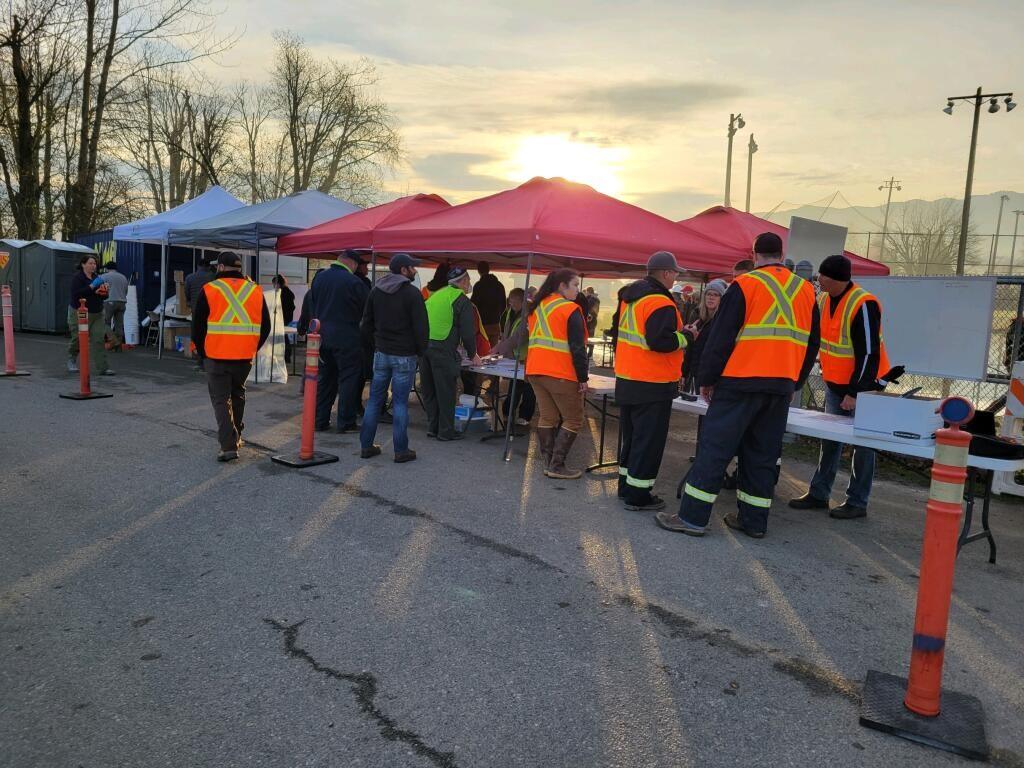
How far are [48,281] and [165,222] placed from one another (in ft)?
20.8

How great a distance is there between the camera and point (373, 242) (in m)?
9.23

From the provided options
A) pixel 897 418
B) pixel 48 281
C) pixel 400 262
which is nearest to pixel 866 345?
pixel 897 418

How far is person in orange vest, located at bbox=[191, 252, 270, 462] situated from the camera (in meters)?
6.41

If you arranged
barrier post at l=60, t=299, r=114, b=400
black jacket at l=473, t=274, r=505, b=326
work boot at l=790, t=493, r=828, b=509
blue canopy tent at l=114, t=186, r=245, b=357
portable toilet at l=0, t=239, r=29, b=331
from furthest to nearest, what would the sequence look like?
1. portable toilet at l=0, t=239, r=29, b=331
2. blue canopy tent at l=114, t=186, r=245, b=357
3. black jacket at l=473, t=274, r=505, b=326
4. barrier post at l=60, t=299, r=114, b=400
5. work boot at l=790, t=493, r=828, b=509

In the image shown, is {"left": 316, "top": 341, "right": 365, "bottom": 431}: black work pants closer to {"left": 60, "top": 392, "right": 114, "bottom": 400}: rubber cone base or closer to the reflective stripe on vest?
the reflective stripe on vest

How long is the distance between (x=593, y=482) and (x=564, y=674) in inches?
133

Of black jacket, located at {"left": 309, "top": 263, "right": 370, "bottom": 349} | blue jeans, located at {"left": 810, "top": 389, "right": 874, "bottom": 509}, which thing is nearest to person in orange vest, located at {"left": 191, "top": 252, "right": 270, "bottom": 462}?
black jacket, located at {"left": 309, "top": 263, "right": 370, "bottom": 349}

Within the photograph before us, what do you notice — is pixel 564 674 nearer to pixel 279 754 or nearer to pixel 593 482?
pixel 279 754

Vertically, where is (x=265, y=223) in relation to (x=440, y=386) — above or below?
above

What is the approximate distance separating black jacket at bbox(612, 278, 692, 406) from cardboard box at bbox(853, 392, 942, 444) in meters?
1.28

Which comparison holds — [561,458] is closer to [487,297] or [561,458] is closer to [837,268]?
[837,268]

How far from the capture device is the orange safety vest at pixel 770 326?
4.60 metres

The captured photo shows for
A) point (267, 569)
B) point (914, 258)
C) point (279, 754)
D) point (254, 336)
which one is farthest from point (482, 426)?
point (914, 258)

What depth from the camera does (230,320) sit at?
6410 millimetres
